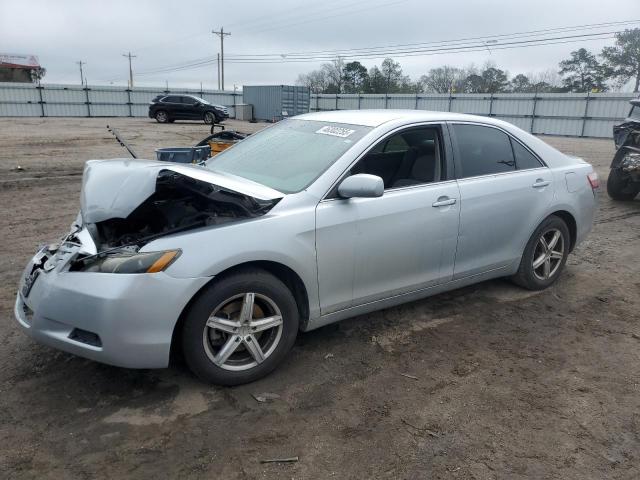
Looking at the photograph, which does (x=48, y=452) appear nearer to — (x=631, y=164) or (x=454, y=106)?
(x=631, y=164)

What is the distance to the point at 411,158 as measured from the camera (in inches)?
161

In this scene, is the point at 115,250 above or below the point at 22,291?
above

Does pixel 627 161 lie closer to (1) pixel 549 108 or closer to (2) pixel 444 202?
(2) pixel 444 202

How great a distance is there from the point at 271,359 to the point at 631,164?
7978mm

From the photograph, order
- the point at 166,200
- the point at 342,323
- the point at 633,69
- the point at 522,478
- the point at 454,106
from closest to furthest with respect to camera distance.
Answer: the point at 522,478 → the point at 166,200 → the point at 342,323 → the point at 454,106 → the point at 633,69

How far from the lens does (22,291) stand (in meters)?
3.19

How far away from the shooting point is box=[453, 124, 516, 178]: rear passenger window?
4.09m

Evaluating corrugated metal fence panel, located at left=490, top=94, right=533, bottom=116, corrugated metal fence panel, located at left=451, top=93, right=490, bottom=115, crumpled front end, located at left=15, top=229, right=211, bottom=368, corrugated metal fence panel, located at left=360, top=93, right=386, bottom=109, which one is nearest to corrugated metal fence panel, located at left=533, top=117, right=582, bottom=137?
corrugated metal fence panel, located at left=490, top=94, right=533, bottom=116

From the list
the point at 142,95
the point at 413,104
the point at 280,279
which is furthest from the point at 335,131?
the point at 142,95

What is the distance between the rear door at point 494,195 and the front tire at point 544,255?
0.14 metres

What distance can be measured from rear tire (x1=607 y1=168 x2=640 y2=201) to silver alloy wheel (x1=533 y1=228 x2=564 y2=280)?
5.33m

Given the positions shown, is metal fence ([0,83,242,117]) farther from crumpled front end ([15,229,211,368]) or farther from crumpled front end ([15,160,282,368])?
crumpled front end ([15,229,211,368])

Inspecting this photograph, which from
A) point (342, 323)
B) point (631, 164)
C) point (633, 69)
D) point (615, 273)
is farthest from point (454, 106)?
point (342, 323)

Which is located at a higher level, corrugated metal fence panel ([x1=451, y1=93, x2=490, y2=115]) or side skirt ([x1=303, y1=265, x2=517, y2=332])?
corrugated metal fence panel ([x1=451, y1=93, x2=490, y2=115])
